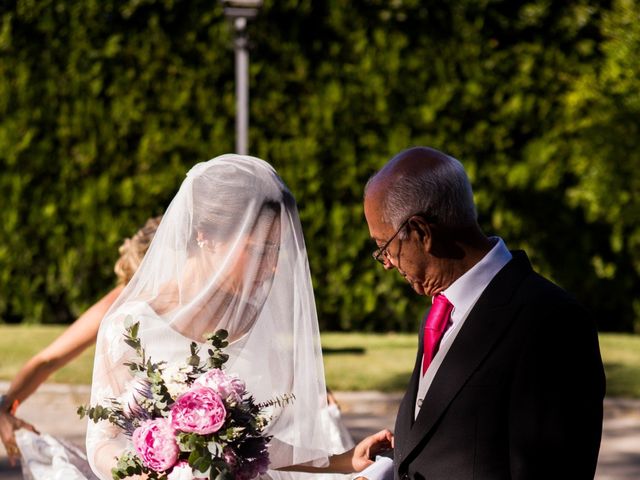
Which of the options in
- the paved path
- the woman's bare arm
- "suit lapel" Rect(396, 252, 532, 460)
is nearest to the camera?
"suit lapel" Rect(396, 252, 532, 460)

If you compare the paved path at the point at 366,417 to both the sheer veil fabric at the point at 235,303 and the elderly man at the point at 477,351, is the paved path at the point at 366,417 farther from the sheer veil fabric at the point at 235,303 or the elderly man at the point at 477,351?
the elderly man at the point at 477,351

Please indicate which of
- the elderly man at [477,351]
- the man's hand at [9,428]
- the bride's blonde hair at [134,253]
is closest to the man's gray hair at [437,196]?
the elderly man at [477,351]

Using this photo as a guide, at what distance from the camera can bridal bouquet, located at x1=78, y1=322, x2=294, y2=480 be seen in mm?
2668

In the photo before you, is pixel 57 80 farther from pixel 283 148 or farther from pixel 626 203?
pixel 626 203

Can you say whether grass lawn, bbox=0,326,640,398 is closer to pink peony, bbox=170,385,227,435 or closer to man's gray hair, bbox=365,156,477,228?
pink peony, bbox=170,385,227,435

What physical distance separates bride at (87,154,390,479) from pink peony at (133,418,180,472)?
0.29m

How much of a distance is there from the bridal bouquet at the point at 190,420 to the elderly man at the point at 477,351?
20.0 inches

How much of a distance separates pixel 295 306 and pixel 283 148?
29.4 feet

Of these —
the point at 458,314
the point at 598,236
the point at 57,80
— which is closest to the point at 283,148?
the point at 57,80

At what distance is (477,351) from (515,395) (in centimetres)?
13

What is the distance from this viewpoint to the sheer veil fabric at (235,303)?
9.97 feet

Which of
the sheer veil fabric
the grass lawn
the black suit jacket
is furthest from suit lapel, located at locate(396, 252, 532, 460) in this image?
the grass lawn

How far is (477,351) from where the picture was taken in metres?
2.26

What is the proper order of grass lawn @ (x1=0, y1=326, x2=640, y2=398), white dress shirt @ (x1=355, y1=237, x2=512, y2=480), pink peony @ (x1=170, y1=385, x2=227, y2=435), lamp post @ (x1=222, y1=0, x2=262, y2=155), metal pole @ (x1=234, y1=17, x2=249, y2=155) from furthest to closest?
metal pole @ (x1=234, y1=17, x2=249, y2=155), lamp post @ (x1=222, y1=0, x2=262, y2=155), grass lawn @ (x1=0, y1=326, x2=640, y2=398), pink peony @ (x1=170, y1=385, x2=227, y2=435), white dress shirt @ (x1=355, y1=237, x2=512, y2=480)
